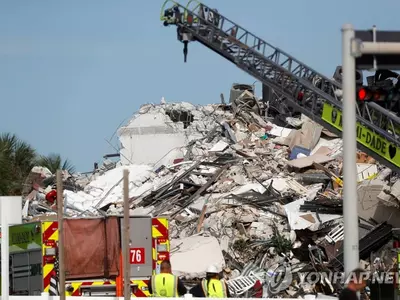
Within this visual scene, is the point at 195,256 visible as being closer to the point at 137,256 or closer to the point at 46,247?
the point at 137,256

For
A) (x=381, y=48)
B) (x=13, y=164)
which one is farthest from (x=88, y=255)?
(x=13, y=164)

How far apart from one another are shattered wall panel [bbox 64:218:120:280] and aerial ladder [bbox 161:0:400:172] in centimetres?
665

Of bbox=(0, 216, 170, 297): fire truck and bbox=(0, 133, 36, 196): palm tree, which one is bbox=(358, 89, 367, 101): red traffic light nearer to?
bbox=(0, 216, 170, 297): fire truck

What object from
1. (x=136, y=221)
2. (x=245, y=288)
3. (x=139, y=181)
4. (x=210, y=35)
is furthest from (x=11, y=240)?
(x=139, y=181)

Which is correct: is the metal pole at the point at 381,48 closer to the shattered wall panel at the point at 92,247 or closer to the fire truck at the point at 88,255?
the fire truck at the point at 88,255

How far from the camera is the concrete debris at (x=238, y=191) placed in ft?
85.2

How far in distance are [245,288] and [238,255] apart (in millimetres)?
1818

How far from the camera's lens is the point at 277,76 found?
2702 cm

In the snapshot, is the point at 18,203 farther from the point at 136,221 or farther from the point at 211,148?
the point at 211,148

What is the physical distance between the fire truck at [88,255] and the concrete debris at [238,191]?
153 inches

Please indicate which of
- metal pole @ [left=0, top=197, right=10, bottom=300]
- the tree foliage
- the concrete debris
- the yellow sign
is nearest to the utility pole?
metal pole @ [left=0, top=197, right=10, bottom=300]

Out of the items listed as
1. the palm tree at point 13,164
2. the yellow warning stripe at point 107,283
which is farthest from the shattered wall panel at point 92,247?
the palm tree at point 13,164

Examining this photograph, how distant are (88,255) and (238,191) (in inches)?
346

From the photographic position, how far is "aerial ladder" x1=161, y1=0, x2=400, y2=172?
2450cm
